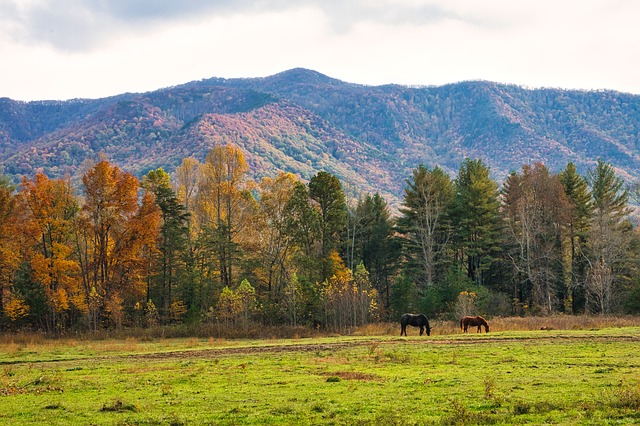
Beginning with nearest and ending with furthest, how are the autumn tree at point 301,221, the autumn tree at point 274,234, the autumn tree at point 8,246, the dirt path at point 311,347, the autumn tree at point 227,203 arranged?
the dirt path at point 311,347 → the autumn tree at point 8,246 → the autumn tree at point 227,203 → the autumn tree at point 301,221 → the autumn tree at point 274,234

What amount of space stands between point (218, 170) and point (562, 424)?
2118 inches

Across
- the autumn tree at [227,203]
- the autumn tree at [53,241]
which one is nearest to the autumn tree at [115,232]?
the autumn tree at [53,241]

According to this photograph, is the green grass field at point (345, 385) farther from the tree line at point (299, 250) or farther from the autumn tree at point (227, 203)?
the autumn tree at point (227, 203)

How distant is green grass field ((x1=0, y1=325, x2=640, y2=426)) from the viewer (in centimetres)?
1484

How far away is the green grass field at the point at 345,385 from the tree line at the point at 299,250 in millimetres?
21663

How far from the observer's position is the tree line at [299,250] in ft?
176

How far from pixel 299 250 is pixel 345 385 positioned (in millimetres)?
43253

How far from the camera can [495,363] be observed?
2406 centimetres

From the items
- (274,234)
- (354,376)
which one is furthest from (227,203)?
(354,376)

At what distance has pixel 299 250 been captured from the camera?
6272 centimetres

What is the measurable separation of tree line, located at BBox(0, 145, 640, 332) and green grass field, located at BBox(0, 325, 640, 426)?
71.1 feet

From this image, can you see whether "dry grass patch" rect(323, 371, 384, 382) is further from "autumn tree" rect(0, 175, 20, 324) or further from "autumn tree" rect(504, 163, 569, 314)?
"autumn tree" rect(504, 163, 569, 314)

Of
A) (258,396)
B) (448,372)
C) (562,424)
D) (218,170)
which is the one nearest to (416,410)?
(562,424)

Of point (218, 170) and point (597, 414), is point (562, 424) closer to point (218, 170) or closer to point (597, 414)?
point (597, 414)
